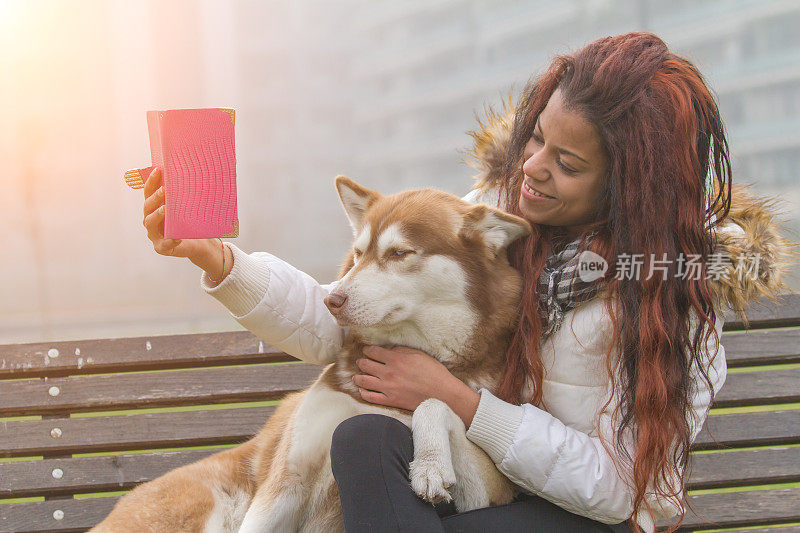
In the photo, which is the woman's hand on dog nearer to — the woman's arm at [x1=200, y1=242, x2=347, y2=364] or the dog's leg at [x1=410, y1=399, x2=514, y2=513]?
the dog's leg at [x1=410, y1=399, x2=514, y2=513]

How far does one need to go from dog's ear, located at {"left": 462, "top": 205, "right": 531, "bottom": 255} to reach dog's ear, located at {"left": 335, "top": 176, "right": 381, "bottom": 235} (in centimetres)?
31

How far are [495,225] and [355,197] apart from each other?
0.43 metres

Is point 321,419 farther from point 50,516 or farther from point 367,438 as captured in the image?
point 50,516

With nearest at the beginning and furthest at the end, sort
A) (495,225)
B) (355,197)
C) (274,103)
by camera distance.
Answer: (495,225), (355,197), (274,103)

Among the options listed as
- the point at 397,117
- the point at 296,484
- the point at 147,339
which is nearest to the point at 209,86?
the point at 397,117

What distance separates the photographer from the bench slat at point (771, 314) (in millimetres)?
2371

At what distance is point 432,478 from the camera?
1460 millimetres

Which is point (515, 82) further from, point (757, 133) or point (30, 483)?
point (30, 483)

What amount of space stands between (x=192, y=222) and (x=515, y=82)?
1581 mm

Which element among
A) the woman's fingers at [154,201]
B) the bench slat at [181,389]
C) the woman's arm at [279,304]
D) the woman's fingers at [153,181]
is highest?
the woman's fingers at [153,181]

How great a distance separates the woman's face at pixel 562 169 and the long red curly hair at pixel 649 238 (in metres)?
0.03

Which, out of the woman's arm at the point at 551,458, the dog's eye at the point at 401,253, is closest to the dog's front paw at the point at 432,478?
the woman's arm at the point at 551,458

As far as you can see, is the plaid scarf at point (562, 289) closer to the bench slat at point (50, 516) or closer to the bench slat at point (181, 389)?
the bench slat at point (181, 389)

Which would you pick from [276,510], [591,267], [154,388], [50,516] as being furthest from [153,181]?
[50,516]
